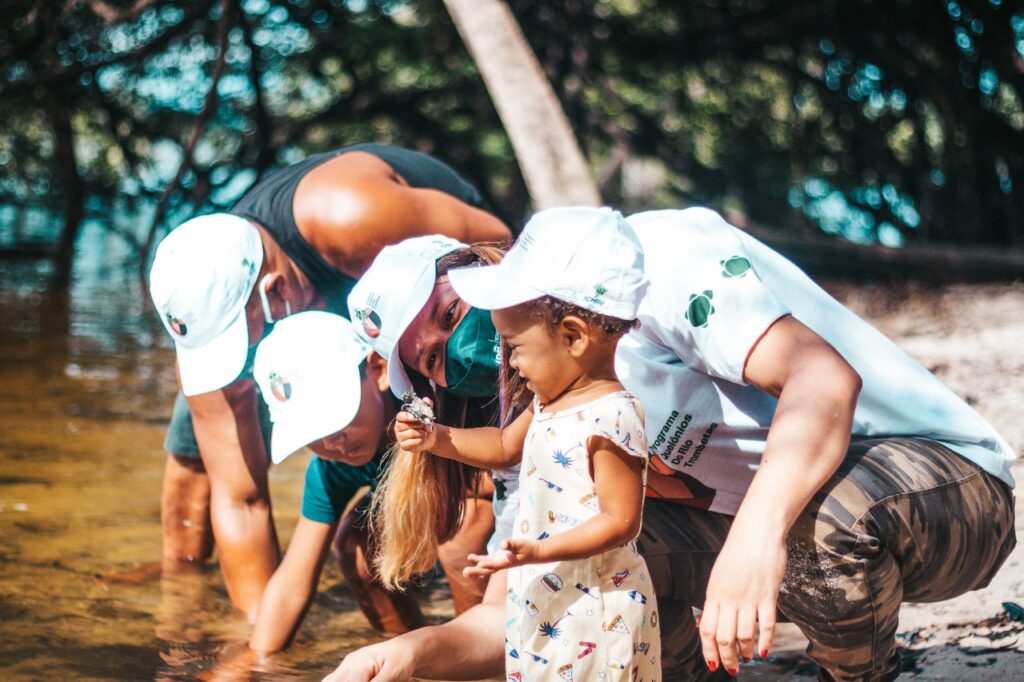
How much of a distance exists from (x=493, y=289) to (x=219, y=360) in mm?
982

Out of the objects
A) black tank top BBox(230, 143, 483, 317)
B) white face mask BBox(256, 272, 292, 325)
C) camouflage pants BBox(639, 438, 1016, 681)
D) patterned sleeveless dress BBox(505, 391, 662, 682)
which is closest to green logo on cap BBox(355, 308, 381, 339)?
patterned sleeveless dress BBox(505, 391, 662, 682)

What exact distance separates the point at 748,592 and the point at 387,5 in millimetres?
7055

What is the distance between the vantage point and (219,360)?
2.42 m

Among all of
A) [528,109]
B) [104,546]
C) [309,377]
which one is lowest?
[104,546]

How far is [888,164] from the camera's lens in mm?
7770

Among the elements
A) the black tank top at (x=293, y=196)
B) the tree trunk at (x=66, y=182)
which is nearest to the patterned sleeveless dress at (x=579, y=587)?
the black tank top at (x=293, y=196)

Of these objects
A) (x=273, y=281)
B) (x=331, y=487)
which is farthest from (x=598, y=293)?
(x=273, y=281)

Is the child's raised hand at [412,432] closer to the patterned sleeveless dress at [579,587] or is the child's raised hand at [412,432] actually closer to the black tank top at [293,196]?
the patterned sleeveless dress at [579,587]

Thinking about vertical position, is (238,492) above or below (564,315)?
below

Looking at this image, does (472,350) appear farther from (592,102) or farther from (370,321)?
(592,102)

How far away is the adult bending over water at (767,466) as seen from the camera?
5.12 ft

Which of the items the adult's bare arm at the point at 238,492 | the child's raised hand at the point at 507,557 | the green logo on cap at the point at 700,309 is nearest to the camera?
the child's raised hand at the point at 507,557

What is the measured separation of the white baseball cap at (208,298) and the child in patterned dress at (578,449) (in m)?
0.88

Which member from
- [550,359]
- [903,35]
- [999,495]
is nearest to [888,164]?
[903,35]
